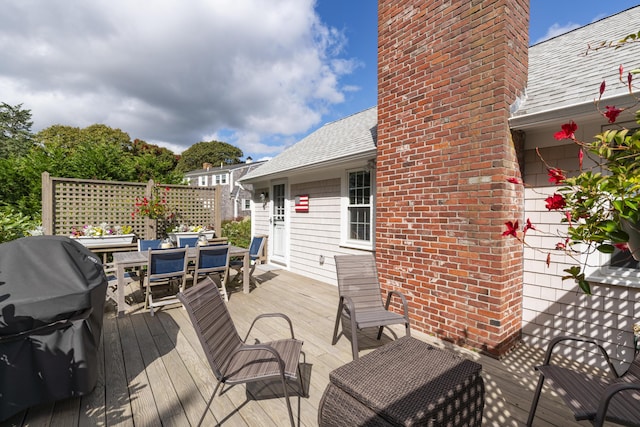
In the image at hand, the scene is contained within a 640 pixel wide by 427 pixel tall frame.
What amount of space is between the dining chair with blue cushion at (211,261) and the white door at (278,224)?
3219 millimetres

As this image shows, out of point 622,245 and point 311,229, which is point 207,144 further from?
point 622,245

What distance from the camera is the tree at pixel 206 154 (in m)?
45.0

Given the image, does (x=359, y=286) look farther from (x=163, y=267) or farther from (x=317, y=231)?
(x=317, y=231)

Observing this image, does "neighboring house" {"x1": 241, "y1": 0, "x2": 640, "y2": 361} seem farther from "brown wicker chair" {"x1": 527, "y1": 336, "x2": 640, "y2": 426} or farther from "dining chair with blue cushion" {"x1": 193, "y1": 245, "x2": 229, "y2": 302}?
"dining chair with blue cushion" {"x1": 193, "y1": 245, "x2": 229, "y2": 302}

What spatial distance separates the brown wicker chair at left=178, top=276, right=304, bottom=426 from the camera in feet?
6.86

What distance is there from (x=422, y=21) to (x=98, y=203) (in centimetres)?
806

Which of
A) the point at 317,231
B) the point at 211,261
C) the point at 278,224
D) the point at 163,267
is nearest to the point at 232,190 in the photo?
the point at 278,224

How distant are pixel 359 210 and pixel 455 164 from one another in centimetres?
274

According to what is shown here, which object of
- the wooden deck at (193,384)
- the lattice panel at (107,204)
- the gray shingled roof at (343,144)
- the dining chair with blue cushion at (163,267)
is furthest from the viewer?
the lattice panel at (107,204)

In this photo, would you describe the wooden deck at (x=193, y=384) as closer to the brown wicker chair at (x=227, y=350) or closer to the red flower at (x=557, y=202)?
the brown wicker chair at (x=227, y=350)

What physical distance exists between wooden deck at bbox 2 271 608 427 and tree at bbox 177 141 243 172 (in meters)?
44.2

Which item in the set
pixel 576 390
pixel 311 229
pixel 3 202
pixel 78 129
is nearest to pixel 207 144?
pixel 78 129

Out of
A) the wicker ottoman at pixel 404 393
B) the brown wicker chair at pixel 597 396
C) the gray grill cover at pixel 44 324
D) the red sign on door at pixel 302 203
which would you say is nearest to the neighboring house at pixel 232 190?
the red sign on door at pixel 302 203

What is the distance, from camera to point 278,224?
29.1 feet
